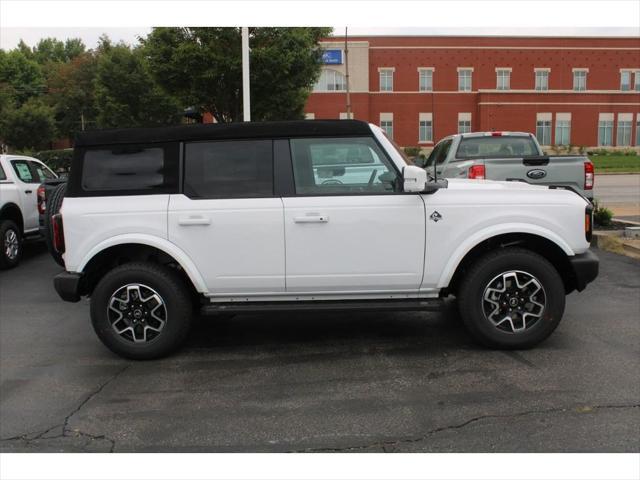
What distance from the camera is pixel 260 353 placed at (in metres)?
5.13

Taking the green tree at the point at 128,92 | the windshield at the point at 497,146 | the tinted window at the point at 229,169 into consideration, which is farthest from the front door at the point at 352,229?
the green tree at the point at 128,92

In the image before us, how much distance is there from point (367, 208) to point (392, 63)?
49173mm

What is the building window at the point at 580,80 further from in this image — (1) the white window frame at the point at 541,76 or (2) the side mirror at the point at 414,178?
(2) the side mirror at the point at 414,178

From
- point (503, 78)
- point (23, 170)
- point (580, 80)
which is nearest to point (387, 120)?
point (503, 78)

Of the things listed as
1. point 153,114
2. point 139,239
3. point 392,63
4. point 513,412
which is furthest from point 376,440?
point 392,63

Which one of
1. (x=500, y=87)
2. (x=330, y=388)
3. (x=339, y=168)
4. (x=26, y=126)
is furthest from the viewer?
(x=500, y=87)

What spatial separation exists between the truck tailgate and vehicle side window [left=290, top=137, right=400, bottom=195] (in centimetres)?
428

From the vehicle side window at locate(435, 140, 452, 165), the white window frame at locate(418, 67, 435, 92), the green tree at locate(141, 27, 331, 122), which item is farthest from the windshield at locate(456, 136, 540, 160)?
the white window frame at locate(418, 67, 435, 92)

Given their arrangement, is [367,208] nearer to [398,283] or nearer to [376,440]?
[398,283]

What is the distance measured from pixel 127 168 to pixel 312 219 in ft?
Result: 5.20

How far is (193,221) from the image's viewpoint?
4.80 meters

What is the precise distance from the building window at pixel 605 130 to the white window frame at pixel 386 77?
1840 cm

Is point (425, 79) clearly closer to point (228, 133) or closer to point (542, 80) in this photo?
point (542, 80)

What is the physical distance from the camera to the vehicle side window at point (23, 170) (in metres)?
10.1
